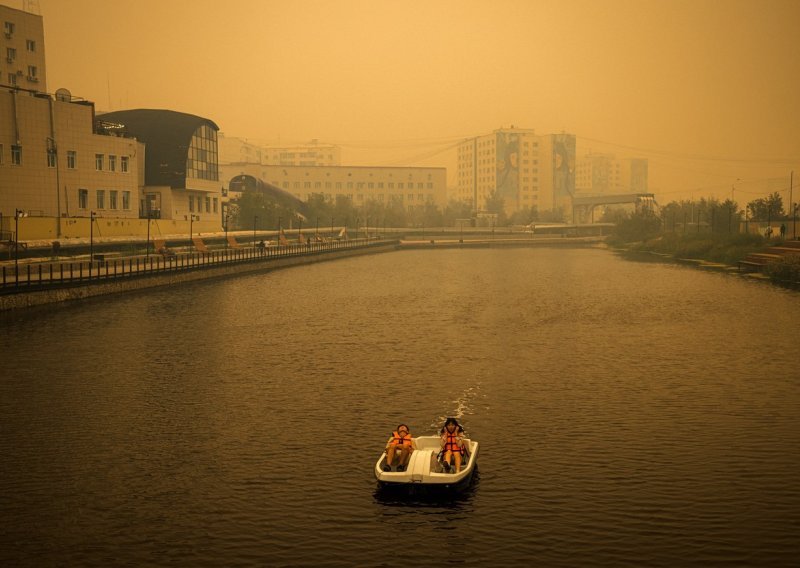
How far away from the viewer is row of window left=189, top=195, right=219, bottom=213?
122 metres

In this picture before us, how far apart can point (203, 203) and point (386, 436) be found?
108021mm

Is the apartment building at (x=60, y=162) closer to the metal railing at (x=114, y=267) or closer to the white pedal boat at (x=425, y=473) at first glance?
the metal railing at (x=114, y=267)

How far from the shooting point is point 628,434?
25.3m

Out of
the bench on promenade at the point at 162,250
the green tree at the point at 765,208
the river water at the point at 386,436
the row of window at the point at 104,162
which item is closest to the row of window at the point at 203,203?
the row of window at the point at 104,162

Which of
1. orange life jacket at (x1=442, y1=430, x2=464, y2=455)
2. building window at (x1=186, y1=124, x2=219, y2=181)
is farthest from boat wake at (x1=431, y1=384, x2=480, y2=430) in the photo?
building window at (x1=186, y1=124, x2=219, y2=181)

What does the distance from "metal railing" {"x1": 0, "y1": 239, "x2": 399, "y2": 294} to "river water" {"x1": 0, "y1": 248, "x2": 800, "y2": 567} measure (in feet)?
12.9

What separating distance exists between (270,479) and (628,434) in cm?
1116

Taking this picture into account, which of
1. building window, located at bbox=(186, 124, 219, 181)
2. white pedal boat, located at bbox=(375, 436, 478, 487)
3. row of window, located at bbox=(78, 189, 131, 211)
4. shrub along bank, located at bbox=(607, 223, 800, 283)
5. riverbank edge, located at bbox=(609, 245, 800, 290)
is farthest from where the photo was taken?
building window, located at bbox=(186, 124, 219, 181)

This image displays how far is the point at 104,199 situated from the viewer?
9894cm

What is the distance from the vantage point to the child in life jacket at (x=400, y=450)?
20.0 meters

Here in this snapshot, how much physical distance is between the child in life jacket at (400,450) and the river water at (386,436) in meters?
0.83

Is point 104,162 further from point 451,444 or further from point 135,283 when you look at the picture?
point 451,444

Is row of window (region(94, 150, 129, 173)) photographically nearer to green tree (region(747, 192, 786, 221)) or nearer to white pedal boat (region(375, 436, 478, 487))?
white pedal boat (region(375, 436, 478, 487))

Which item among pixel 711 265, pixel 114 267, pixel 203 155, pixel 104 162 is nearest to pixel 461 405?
pixel 114 267
